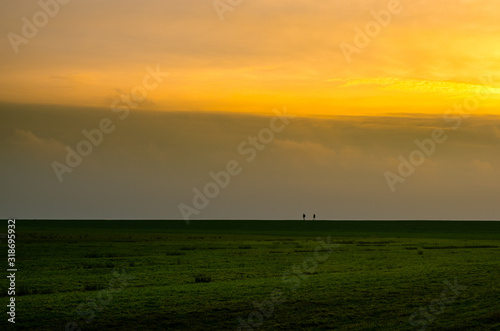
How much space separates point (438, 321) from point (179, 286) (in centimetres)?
1499

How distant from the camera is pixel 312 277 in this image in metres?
40.0

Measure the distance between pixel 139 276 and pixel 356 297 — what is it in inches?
590

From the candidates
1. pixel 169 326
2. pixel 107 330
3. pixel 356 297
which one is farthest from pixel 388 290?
pixel 107 330

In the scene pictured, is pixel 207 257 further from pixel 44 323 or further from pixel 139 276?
pixel 44 323

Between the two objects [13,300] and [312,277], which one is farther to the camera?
[312,277]

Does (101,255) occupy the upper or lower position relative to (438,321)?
upper

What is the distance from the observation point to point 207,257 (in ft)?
187

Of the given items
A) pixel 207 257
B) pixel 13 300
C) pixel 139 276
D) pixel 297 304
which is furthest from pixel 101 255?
pixel 297 304

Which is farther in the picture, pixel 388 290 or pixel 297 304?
pixel 388 290

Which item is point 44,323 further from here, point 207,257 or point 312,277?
point 207,257

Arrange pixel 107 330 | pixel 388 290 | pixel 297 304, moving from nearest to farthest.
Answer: pixel 107 330 → pixel 297 304 → pixel 388 290

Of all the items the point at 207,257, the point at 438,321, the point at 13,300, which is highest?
the point at 207,257

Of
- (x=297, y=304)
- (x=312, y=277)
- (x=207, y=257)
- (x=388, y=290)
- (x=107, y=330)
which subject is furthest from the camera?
(x=207, y=257)

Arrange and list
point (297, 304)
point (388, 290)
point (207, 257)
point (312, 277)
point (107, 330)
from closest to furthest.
→ point (107, 330), point (297, 304), point (388, 290), point (312, 277), point (207, 257)
